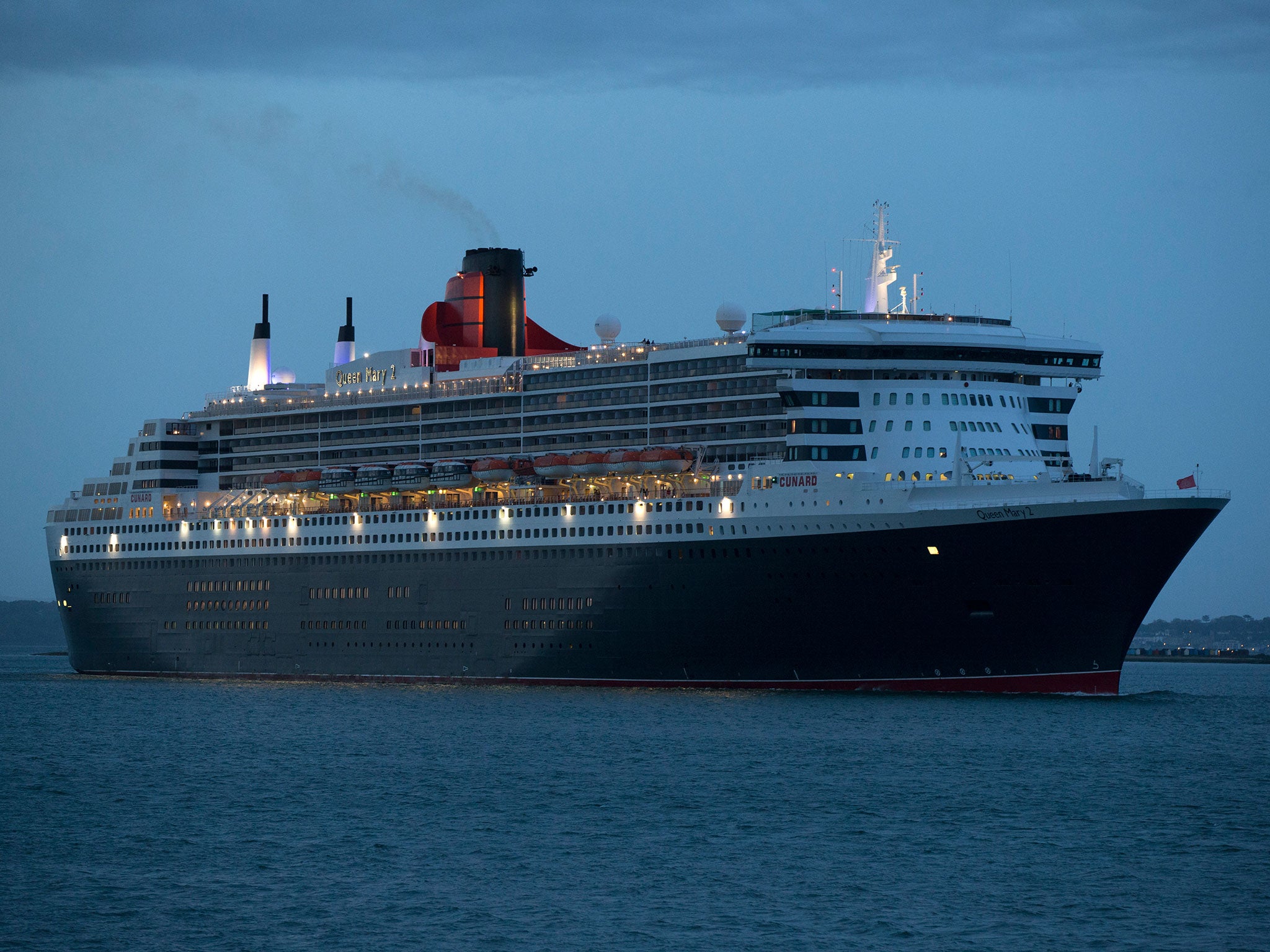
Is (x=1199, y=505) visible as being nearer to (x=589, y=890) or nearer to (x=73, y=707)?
(x=589, y=890)

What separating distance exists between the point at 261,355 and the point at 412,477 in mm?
18465

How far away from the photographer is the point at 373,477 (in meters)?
70.3

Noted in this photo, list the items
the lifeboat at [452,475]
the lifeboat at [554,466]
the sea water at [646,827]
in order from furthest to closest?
the lifeboat at [452,475] → the lifeboat at [554,466] → the sea water at [646,827]

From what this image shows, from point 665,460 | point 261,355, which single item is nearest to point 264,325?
point 261,355

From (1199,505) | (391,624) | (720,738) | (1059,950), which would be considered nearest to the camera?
(1059,950)

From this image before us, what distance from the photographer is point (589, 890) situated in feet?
97.3

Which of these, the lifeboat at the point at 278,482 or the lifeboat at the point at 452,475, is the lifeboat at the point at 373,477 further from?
the lifeboat at the point at 278,482

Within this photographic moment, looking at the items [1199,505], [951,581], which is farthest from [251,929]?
[1199,505]

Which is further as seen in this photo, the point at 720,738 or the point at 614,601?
the point at 614,601

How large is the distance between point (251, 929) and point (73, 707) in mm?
38945

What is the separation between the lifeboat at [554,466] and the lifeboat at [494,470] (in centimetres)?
182

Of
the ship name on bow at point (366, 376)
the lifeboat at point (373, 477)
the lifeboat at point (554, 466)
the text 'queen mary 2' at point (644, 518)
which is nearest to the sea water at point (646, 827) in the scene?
the text 'queen mary 2' at point (644, 518)

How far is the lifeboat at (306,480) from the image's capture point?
73250 millimetres

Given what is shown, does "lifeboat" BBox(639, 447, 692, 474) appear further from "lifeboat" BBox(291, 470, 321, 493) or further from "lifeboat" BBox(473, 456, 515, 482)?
"lifeboat" BBox(291, 470, 321, 493)
